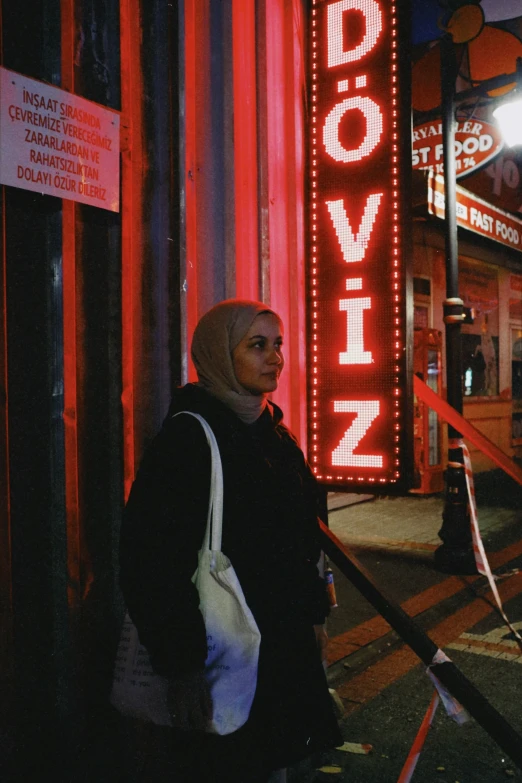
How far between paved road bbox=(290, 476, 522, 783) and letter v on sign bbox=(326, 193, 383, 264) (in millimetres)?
2760

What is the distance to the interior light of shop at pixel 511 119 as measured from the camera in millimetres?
7652

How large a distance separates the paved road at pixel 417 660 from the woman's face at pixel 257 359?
2.20 metres

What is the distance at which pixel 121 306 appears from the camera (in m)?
2.99

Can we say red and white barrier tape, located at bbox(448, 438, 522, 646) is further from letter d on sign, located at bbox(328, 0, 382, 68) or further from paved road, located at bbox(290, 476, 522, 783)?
letter d on sign, located at bbox(328, 0, 382, 68)

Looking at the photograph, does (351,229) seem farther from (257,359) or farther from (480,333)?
(480,333)

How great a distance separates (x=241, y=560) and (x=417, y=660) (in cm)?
349

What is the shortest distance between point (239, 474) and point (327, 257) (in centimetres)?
196

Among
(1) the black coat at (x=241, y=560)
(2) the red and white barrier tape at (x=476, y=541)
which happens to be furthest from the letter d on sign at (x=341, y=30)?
(2) the red and white barrier tape at (x=476, y=541)

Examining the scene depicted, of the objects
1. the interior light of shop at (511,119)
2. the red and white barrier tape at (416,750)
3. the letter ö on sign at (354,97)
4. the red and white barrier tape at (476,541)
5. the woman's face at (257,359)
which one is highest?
the interior light of shop at (511,119)

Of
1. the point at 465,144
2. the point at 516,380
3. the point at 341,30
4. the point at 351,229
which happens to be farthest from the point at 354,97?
the point at 516,380

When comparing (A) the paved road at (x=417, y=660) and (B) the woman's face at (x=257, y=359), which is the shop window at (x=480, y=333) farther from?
(B) the woman's face at (x=257, y=359)

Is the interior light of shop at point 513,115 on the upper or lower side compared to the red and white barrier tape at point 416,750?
upper

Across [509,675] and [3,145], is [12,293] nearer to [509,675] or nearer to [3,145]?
[3,145]

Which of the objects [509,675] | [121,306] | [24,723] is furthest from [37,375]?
[509,675]
